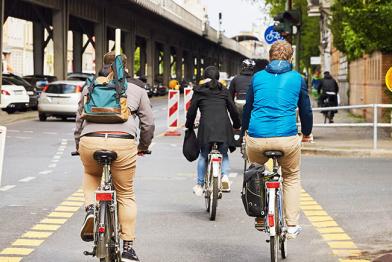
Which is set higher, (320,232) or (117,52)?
(117,52)

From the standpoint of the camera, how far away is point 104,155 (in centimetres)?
755

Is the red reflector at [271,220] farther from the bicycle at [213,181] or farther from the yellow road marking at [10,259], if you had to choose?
the bicycle at [213,181]

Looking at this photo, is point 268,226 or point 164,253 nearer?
point 268,226

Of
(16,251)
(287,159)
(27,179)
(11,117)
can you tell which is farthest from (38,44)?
(287,159)

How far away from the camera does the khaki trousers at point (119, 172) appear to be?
7637 mm

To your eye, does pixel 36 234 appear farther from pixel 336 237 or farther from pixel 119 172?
pixel 336 237

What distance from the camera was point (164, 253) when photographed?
9.09 metres

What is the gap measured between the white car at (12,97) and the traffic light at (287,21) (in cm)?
1810

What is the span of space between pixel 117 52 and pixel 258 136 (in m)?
1.27

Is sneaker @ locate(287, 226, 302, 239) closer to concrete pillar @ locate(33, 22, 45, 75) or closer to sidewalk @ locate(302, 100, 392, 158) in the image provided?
sidewalk @ locate(302, 100, 392, 158)

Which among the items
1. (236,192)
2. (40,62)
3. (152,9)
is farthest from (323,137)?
(40,62)

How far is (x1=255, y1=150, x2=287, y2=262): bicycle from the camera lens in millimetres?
8138

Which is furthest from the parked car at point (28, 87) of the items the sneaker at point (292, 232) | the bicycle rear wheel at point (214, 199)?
the sneaker at point (292, 232)

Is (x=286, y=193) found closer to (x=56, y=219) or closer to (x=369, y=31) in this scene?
(x=56, y=219)
